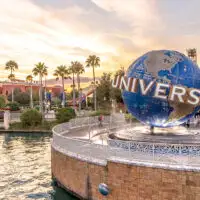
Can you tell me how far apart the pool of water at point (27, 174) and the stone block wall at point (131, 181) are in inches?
67.3

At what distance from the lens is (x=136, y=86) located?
17.4 metres

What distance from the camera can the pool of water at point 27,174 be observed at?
690 inches

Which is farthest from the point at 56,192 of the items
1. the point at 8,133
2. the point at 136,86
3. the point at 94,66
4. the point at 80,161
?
the point at 94,66

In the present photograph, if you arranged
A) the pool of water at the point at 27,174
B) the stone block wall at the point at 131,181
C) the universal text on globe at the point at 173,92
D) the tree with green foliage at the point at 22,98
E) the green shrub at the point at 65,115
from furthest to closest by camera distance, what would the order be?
the tree with green foliage at the point at 22,98, the green shrub at the point at 65,115, the pool of water at the point at 27,174, the universal text on globe at the point at 173,92, the stone block wall at the point at 131,181

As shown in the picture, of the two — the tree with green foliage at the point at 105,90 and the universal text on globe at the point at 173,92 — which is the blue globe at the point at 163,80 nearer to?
the universal text on globe at the point at 173,92

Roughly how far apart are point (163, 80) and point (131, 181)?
5.96m

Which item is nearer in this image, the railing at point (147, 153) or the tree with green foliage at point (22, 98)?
the railing at point (147, 153)

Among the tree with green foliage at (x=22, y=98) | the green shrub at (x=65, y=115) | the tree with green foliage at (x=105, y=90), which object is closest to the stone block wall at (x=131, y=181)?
the green shrub at (x=65, y=115)

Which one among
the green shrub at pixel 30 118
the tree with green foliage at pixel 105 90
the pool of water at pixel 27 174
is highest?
the tree with green foliage at pixel 105 90

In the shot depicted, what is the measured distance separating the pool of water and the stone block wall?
1.71 m

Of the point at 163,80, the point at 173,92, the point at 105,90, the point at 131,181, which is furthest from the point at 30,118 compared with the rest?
the point at 131,181

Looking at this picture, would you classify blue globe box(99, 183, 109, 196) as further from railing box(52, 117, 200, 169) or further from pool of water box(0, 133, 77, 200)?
pool of water box(0, 133, 77, 200)

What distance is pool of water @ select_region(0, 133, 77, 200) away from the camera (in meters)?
17.5

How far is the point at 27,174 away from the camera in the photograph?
21609 millimetres
